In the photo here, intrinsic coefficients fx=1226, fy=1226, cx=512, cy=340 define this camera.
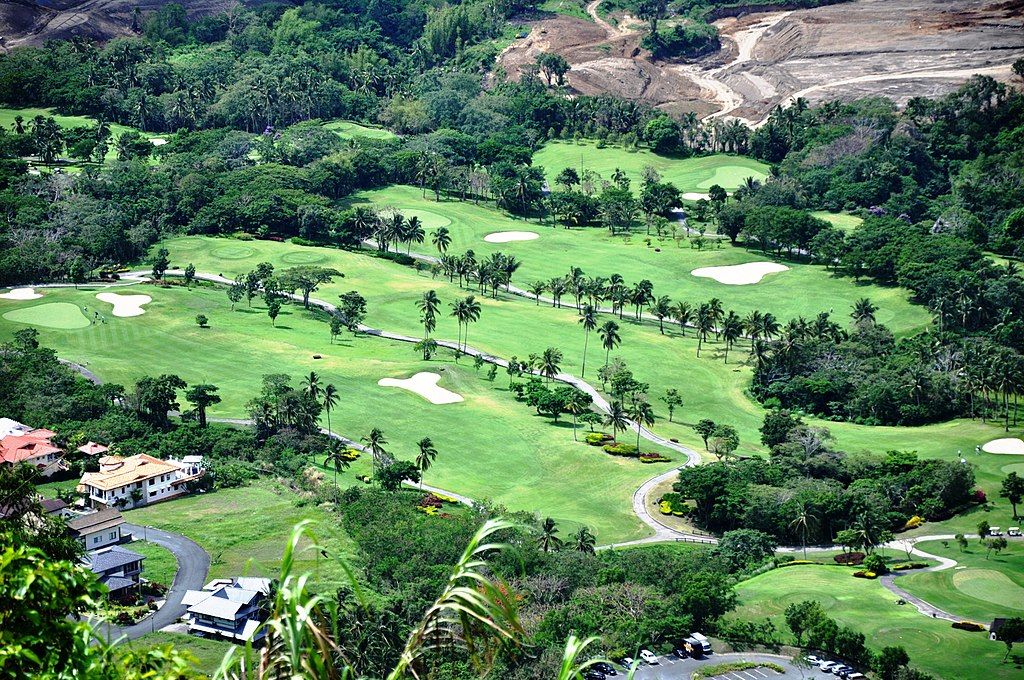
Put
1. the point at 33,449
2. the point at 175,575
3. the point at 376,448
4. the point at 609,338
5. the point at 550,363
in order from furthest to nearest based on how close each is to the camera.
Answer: the point at 609,338
the point at 550,363
the point at 376,448
the point at 33,449
the point at 175,575

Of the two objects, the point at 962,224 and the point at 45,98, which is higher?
the point at 45,98

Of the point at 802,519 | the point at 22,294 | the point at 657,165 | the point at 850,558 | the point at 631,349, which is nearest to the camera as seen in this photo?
the point at 850,558

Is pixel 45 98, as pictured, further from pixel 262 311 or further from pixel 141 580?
pixel 141 580

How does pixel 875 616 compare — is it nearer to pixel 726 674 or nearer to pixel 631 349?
pixel 726 674

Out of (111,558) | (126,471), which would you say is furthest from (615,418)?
(111,558)

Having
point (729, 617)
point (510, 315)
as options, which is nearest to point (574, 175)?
point (510, 315)

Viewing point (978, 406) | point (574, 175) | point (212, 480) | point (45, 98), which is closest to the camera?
point (212, 480)

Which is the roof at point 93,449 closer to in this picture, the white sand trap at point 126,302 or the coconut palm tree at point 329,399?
the coconut palm tree at point 329,399

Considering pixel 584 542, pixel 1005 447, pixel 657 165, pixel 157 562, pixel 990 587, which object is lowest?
pixel 1005 447
